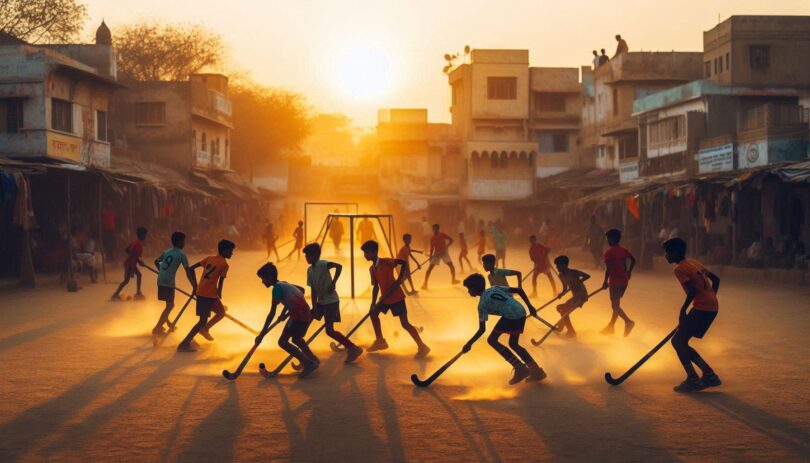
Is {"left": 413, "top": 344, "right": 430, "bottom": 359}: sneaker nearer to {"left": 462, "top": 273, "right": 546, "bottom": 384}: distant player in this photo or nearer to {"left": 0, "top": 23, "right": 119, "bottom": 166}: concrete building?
{"left": 462, "top": 273, "right": 546, "bottom": 384}: distant player

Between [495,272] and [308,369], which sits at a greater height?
[495,272]

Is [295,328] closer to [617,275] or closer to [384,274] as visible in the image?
[384,274]

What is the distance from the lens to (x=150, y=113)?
49.9m

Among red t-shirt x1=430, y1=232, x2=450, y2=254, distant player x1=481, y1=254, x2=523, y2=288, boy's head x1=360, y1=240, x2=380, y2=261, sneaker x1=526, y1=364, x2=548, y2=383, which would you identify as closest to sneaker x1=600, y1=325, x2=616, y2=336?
distant player x1=481, y1=254, x2=523, y2=288

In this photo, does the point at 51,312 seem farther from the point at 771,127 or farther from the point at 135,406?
the point at 771,127

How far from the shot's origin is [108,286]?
23.1 meters

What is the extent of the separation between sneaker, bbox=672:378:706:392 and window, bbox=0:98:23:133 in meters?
26.7

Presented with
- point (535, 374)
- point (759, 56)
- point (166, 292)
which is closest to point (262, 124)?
point (759, 56)

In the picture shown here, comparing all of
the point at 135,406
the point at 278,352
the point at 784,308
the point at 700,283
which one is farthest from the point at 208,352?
the point at 784,308

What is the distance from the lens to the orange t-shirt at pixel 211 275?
11953 millimetres

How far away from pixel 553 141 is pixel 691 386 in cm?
5159

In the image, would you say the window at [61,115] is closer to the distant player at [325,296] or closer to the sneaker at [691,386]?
the distant player at [325,296]

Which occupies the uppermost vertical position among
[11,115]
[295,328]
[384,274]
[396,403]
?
[11,115]

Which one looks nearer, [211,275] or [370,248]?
[370,248]
